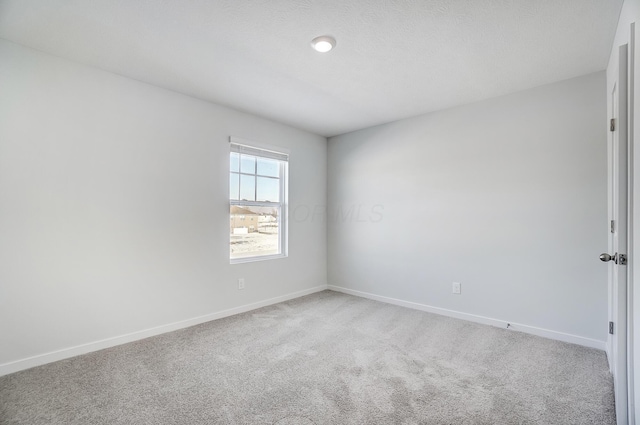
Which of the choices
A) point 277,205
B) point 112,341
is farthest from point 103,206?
point 277,205

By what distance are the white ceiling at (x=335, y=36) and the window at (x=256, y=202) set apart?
2.80 feet

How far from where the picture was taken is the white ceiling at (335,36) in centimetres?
186

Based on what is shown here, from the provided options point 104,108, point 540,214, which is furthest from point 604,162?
point 104,108

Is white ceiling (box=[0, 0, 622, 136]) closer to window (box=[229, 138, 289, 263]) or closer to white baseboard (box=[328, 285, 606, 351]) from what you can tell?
window (box=[229, 138, 289, 263])

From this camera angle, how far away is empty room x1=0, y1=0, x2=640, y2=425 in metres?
1.86

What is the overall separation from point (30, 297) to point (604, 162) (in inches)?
190

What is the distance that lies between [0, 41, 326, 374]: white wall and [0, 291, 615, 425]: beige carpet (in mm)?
352

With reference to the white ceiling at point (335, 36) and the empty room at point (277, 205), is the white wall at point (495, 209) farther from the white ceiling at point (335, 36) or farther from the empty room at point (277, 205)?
the white ceiling at point (335, 36)

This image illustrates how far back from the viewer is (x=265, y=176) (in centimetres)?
402

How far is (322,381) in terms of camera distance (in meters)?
2.12

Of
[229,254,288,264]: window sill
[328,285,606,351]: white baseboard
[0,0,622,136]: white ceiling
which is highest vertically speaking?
[0,0,622,136]: white ceiling

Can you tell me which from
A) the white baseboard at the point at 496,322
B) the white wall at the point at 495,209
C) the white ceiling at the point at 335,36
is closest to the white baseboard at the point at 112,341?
the white baseboard at the point at 496,322

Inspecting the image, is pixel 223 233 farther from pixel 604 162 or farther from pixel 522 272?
pixel 604 162

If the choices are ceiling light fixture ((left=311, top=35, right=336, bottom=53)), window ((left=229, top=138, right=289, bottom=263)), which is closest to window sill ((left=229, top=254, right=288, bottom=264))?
window ((left=229, top=138, right=289, bottom=263))
